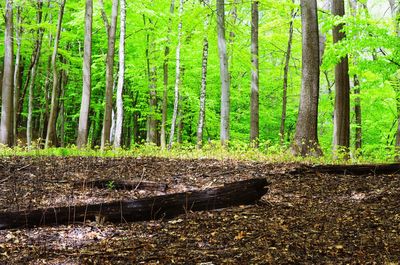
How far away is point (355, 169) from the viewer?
8.41 meters

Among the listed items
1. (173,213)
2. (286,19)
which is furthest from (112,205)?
(286,19)

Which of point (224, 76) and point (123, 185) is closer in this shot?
point (123, 185)

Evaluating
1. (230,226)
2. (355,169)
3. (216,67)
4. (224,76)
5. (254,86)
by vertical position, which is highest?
(216,67)

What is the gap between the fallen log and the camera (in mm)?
5466

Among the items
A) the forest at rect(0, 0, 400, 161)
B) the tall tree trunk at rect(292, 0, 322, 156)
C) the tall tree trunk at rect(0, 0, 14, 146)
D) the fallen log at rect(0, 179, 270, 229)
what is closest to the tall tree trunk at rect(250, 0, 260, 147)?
the forest at rect(0, 0, 400, 161)

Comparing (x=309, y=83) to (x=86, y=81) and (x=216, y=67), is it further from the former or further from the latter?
(x=216, y=67)

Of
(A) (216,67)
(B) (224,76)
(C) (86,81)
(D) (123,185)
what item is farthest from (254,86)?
(D) (123,185)

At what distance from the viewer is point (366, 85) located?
13.7 m

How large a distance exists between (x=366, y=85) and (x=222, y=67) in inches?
190

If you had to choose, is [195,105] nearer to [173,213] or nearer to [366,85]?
[366,85]

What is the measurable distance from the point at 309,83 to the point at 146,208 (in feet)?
22.4

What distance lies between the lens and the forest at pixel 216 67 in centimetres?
1155

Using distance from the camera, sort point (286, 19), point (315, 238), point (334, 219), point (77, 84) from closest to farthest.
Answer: point (315, 238) < point (334, 219) < point (286, 19) < point (77, 84)

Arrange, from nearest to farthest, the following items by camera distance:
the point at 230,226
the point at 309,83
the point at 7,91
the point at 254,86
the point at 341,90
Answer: the point at 230,226, the point at 309,83, the point at 341,90, the point at 254,86, the point at 7,91
